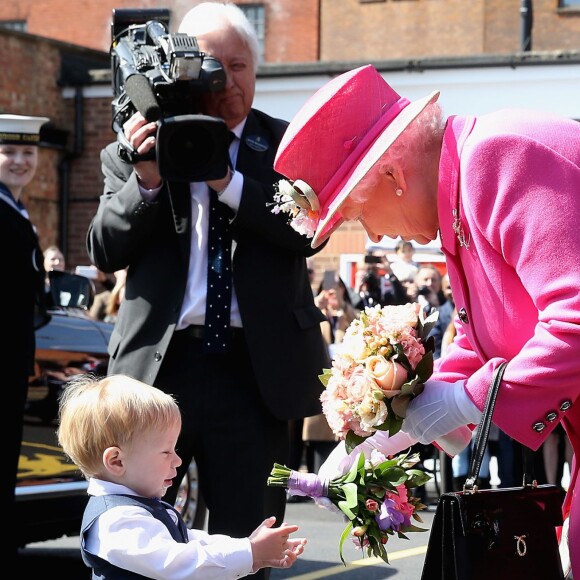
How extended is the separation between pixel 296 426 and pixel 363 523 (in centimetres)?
812

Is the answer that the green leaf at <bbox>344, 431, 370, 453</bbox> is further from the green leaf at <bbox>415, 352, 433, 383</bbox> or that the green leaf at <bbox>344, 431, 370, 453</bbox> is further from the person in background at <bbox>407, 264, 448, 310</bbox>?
the person in background at <bbox>407, 264, 448, 310</bbox>

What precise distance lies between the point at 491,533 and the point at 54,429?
4113 millimetres

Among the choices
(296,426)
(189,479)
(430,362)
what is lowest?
(296,426)

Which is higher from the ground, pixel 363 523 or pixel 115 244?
pixel 115 244

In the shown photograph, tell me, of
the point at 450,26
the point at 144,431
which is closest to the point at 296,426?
the point at 144,431

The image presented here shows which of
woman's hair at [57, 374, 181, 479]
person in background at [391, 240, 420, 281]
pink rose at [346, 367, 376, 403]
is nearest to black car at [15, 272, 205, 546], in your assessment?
woman's hair at [57, 374, 181, 479]

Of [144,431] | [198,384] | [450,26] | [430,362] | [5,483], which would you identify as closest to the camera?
[430,362]

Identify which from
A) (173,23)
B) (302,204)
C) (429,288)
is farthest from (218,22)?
(173,23)

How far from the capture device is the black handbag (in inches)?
109

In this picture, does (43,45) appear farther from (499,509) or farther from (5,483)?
(499,509)

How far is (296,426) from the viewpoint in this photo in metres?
11.3

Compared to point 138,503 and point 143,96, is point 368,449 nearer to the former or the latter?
point 138,503

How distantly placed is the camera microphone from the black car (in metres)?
2.57

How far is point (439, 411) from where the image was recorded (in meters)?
2.93
